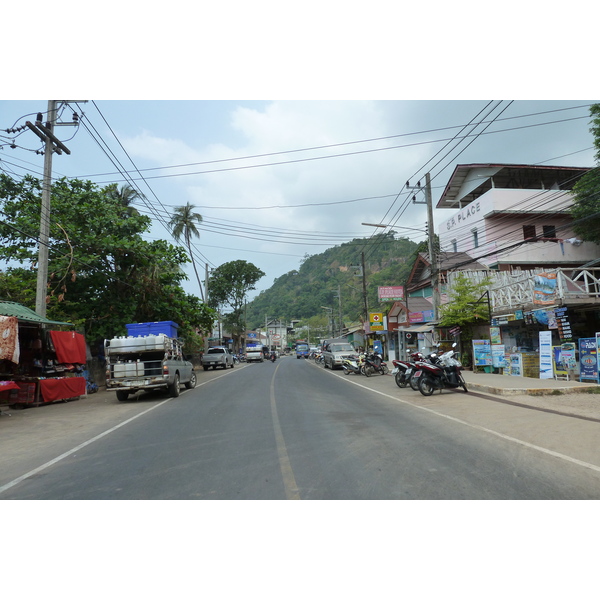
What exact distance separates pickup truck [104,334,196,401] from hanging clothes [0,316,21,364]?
2.66m

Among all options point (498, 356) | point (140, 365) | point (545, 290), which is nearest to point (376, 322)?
point (498, 356)

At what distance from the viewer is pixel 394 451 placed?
6406 millimetres

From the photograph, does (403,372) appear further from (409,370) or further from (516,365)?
(516,365)

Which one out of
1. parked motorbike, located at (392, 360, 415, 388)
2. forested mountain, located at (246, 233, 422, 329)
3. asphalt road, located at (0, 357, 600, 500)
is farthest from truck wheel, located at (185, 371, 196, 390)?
forested mountain, located at (246, 233, 422, 329)

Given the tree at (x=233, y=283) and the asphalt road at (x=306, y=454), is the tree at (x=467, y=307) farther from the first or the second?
the tree at (x=233, y=283)

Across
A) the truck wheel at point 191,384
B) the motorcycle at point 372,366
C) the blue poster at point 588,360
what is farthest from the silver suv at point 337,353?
the blue poster at point 588,360

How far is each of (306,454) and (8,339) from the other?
423 inches

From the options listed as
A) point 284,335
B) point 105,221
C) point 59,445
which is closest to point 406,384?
point 59,445

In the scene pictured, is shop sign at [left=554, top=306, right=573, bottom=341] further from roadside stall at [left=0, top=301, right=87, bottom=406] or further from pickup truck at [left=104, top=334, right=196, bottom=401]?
roadside stall at [left=0, top=301, right=87, bottom=406]

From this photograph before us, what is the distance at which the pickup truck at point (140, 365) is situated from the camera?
14.2 m

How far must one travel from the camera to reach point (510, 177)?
33.4m

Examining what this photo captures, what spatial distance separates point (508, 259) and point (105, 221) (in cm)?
2486

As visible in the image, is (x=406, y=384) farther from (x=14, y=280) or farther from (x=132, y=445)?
(x=14, y=280)

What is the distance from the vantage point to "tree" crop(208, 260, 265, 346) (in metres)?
57.2
